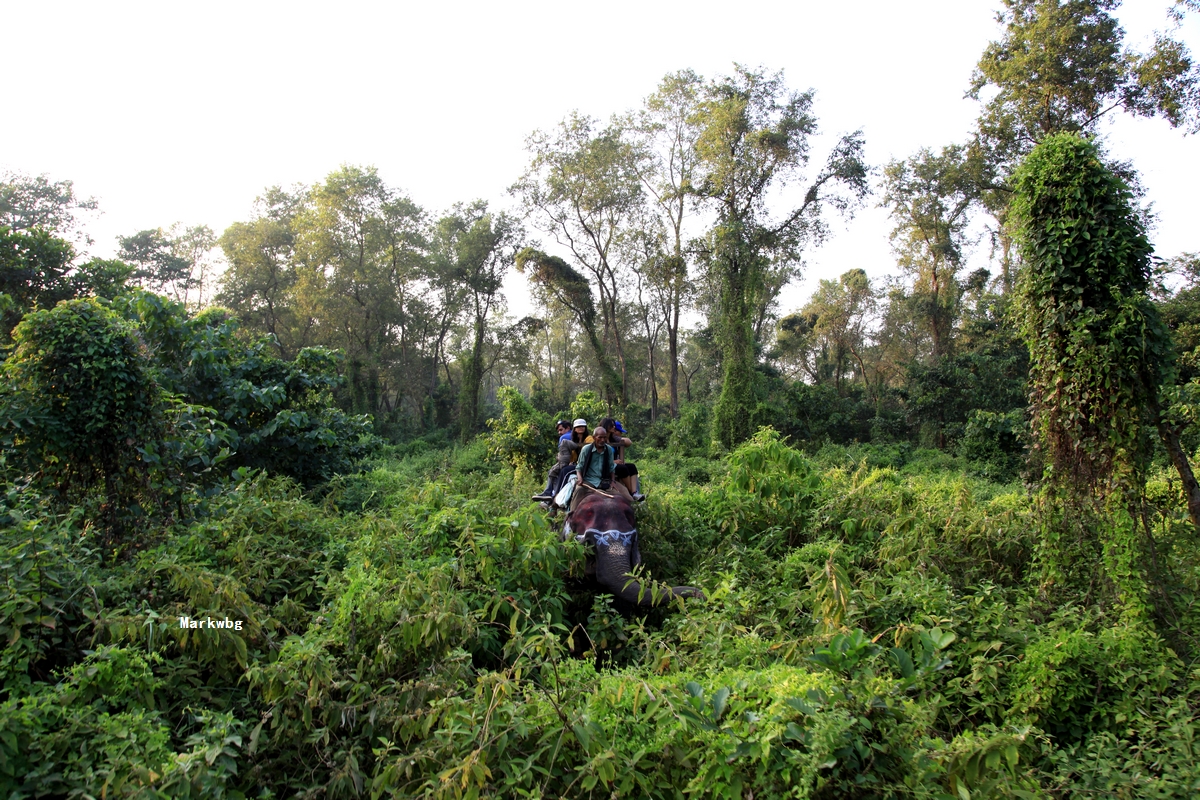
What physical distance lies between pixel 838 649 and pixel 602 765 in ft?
3.86

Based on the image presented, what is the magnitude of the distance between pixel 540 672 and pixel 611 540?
86.1 inches

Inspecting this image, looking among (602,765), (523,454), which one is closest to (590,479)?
(602,765)

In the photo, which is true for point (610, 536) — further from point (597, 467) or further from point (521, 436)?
point (521, 436)

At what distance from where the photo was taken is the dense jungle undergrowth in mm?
2545

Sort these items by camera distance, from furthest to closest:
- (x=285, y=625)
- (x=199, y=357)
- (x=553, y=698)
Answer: (x=199, y=357) < (x=285, y=625) < (x=553, y=698)

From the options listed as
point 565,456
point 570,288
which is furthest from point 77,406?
point 570,288

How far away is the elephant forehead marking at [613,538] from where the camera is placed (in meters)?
5.46

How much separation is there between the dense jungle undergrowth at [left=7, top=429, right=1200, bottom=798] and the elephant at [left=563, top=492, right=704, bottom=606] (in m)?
0.27

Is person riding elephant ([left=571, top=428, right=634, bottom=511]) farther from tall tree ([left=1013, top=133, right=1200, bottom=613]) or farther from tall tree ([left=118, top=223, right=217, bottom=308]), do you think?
tall tree ([left=118, top=223, right=217, bottom=308])

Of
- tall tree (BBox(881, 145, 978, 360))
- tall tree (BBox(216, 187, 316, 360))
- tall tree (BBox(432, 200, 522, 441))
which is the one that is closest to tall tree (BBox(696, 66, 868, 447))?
tall tree (BBox(881, 145, 978, 360))

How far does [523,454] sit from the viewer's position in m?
14.9

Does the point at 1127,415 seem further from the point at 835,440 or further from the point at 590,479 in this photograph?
the point at 835,440

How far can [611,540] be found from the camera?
5.50m

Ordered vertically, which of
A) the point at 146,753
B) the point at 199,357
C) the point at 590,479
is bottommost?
the point at 146,753
